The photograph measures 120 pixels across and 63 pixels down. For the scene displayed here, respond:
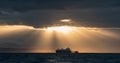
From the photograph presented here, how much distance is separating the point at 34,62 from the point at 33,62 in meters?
0.30

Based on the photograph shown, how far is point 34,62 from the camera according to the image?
5005 inches

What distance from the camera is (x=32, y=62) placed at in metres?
Result: 127

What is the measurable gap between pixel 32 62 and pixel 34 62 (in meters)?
0.66

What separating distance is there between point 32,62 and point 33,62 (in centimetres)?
51

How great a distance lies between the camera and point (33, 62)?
417 feet
